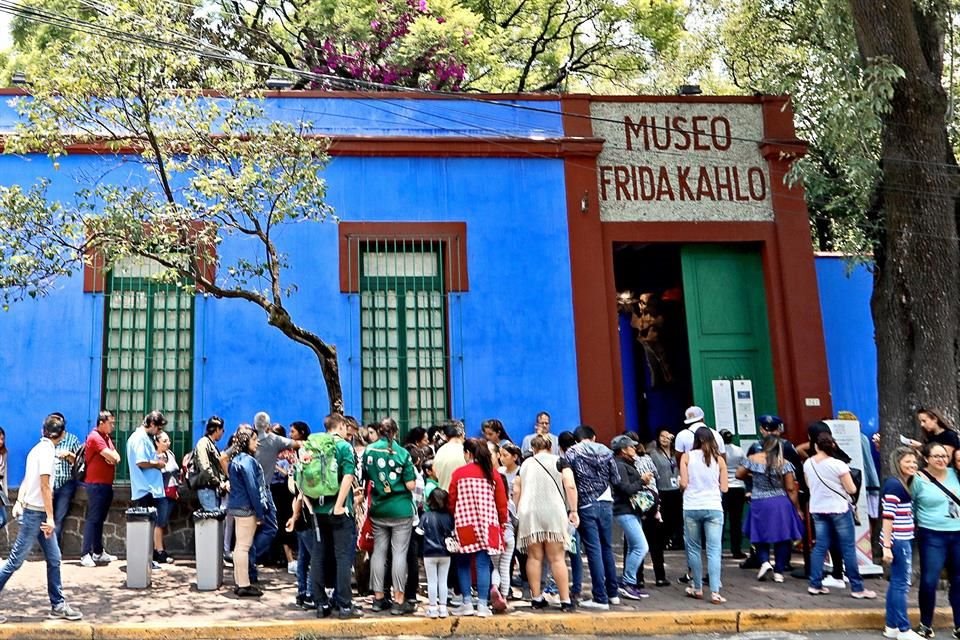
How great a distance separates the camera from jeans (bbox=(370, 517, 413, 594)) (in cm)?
823

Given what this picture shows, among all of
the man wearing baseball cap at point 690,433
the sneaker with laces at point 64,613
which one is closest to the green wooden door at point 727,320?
the man wearing baseball cap at point 690,433

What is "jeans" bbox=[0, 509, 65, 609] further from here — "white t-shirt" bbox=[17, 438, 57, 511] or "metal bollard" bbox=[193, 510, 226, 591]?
"metal bollard" bbox=[193, 510, 226, 591]

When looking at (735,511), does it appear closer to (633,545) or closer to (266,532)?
(633,545)

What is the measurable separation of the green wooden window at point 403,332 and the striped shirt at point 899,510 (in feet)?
19.9

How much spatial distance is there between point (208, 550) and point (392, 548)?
2.13 metres

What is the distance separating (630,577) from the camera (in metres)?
9.12

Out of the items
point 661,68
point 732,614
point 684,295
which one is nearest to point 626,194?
point 684,295

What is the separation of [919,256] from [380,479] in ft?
21.7

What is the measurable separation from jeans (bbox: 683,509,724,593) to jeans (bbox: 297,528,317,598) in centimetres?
353

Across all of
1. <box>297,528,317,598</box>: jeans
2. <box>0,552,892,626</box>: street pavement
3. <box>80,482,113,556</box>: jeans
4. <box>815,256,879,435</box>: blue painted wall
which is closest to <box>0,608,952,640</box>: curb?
<box>0,552,892,626</box>: street pavement

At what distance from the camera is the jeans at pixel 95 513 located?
10.2m

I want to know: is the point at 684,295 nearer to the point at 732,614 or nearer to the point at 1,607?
the point at 732,614

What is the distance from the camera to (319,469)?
26.2 feet

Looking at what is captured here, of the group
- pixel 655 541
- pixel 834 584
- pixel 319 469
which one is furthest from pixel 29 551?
pixel 834 584
